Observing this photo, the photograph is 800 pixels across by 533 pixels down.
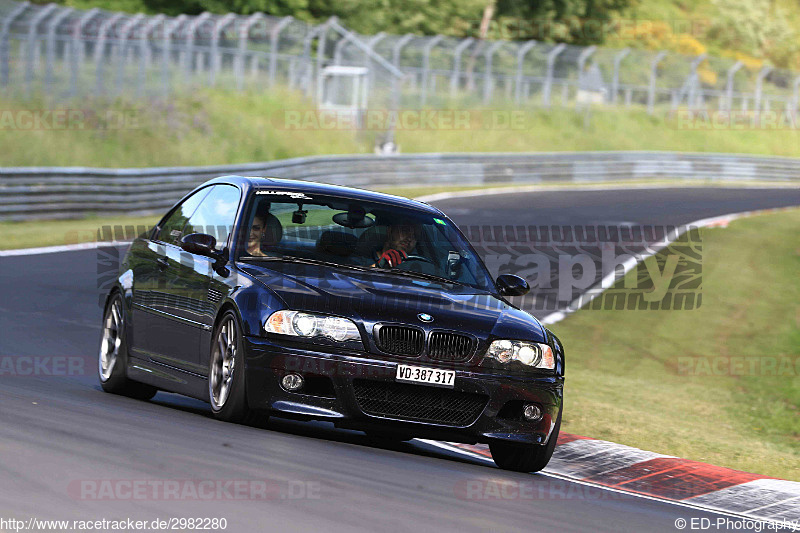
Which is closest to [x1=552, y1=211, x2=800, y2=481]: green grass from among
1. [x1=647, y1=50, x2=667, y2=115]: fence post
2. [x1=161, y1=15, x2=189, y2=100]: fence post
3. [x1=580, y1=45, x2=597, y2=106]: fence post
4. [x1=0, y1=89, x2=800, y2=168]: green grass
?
[x1=0, y1=89, x2=800, y2=168]: green grass

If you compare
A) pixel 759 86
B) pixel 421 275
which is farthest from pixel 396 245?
pixel 759 86

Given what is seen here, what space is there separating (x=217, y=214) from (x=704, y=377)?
7289mm

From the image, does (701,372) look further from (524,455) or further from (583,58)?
(583,58)

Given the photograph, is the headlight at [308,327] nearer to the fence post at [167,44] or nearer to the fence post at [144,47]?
the fence post at [144,47]

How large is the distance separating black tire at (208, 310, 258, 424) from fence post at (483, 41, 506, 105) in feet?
120

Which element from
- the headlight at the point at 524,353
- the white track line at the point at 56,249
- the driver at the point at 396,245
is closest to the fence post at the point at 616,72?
the white track line at the point at 56,249

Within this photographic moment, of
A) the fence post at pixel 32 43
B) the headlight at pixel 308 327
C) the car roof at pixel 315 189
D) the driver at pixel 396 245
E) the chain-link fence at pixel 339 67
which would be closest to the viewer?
the headlight at pixel 308 327

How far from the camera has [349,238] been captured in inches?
332

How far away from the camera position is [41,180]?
79.1ft

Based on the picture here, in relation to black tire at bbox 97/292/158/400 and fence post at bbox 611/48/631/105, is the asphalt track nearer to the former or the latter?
black tire at bbox 97/292/158/400

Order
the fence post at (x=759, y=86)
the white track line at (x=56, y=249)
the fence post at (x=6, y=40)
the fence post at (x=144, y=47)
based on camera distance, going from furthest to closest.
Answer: the fence post at (x=759, y=86) → the fence post at (x=144, y=47) → the fence post at (x=6, y=40) → the white track line at (x=56, y=249)

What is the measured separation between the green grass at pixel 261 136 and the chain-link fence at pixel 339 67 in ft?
1.98

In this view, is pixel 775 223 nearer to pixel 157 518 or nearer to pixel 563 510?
pixel 563 510

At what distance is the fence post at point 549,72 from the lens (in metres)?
45.6
